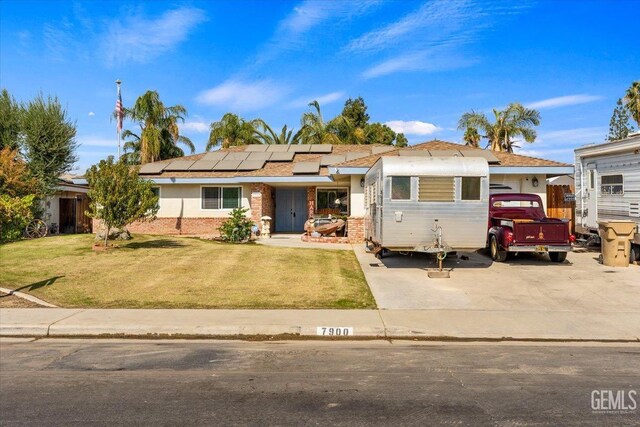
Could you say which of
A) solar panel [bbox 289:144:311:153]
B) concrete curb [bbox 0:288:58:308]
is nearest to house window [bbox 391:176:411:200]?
concrete curb [bbox 0:288:58:308]

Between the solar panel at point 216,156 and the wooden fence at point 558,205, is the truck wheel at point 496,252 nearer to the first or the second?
the wooden fence at point 558,205

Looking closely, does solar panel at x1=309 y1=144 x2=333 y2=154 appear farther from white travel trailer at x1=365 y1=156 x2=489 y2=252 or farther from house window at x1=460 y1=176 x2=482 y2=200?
house window at x1=460 y1=176 x2=482 y2=200

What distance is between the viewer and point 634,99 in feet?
110

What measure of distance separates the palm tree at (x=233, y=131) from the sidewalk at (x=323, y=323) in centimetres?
2874

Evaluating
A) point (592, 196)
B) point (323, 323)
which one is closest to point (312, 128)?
point (592, 196)

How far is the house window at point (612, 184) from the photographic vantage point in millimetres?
14734

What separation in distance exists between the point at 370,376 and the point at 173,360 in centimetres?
260

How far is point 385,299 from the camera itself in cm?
968

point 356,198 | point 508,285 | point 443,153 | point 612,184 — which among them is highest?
point 443,153

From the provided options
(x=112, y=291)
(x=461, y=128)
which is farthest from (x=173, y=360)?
(x=461, y=128)

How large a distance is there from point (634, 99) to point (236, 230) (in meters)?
Result: 31.1

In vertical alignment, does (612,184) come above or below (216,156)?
below

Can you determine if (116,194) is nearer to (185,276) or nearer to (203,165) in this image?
(185,276)

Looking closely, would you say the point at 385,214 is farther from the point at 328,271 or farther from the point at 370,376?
the point at 370,376
